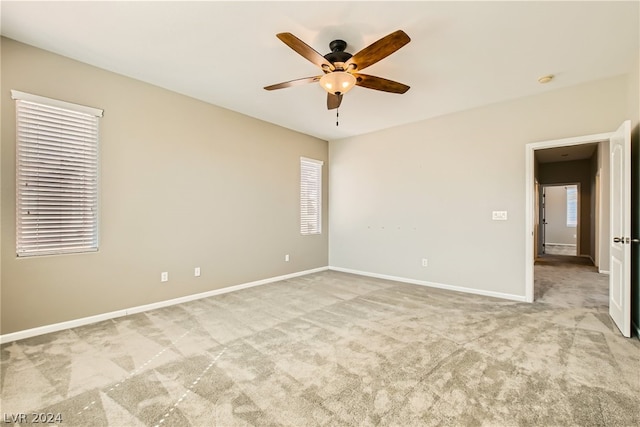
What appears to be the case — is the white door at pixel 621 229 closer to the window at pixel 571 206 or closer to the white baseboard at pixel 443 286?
the white baseboard at pixel 443 286

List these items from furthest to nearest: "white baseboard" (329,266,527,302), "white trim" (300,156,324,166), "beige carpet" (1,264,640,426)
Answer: "white trim" (300,156,324,166) < "white baseboard" (329,266,527,302) < "beige carpet" (1,264,640,426)

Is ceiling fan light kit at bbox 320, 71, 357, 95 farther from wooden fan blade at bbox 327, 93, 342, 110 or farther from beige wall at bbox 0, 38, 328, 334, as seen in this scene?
beige wall at bbox 0, 38, 328, 334

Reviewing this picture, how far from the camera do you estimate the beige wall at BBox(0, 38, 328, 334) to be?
2705mm

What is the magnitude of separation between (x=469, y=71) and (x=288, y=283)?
155 inches

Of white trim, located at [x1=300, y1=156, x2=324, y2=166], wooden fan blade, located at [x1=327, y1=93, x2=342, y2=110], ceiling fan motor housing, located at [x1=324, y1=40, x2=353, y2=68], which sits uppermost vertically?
ceiling fan motor housing, located at [x1=324, y1=40, x2=353, y2=68]

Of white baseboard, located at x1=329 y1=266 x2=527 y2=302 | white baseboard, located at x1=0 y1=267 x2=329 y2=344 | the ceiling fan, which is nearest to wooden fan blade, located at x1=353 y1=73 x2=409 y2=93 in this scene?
the ceiling fan

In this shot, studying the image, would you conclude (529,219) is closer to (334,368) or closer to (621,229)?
(621,229)

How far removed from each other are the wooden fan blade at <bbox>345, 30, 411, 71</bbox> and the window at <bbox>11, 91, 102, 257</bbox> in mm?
2842

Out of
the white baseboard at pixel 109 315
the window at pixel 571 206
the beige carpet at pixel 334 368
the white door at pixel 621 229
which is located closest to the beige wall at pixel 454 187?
the white door at pixel 621 229

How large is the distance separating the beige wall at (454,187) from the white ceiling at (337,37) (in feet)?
1.23

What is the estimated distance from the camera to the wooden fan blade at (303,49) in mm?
2008

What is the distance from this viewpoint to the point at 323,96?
3.78 m

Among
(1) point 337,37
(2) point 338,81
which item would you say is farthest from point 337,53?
(2) point 338,81

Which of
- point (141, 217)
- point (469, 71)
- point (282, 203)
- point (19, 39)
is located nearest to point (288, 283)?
point (282, 203)
